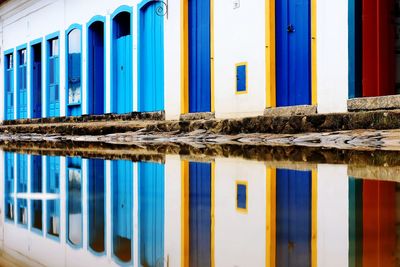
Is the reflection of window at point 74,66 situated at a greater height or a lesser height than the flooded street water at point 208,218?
greater

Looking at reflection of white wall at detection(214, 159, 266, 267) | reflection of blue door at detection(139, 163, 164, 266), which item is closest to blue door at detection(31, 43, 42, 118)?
reflection of blue door at detection(139, 163, 164, 266)

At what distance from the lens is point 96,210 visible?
6.11ft

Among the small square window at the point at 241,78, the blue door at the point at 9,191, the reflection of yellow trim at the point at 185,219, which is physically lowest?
the blue door at the point at 9,191

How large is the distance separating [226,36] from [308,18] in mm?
1759

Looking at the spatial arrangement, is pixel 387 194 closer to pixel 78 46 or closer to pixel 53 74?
pixel 78 46

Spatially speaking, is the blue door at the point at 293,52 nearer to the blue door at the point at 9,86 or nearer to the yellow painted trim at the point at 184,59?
the yellow painted trim at the point at 184,59

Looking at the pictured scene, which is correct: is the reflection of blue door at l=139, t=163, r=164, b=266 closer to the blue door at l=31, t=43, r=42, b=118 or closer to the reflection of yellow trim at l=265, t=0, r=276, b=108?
the reflection of yellow trim at l=265, t=0, r=276, b=108

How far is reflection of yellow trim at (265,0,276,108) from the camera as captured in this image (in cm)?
808

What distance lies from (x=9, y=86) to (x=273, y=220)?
18.4 metres

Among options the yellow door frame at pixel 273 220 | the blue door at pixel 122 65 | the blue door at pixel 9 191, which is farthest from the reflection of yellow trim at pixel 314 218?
the blue door at pixel 122 65

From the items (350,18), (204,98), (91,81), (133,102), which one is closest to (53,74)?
(91,81)

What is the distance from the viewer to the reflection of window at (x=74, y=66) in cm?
1410

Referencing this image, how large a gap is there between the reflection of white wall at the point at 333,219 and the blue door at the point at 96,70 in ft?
36.6

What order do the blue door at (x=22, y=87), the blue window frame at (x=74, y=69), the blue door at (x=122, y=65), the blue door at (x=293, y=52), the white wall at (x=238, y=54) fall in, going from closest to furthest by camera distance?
the blue door at (x=293, y=52)
the white wall at (x=238, y=54)
the blue door at (x=122, y=65)
the blue window frame at (x=74, y=69)
the blue door at (x=22, y=87)
